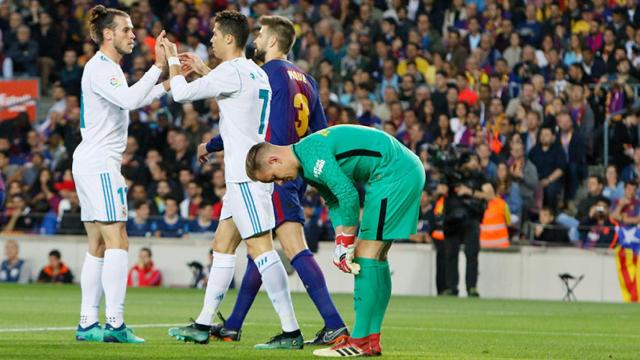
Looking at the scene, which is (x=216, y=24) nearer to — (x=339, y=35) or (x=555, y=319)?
(x=555, y=319)

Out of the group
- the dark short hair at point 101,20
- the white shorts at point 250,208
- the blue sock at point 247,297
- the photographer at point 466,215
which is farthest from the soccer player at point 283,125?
the photographer at point 466,215

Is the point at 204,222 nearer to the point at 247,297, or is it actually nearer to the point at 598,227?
the point at 598,227

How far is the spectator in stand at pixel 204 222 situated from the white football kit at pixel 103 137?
1246 centimetres

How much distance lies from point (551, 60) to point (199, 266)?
22.4ft

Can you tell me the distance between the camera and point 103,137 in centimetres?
1080

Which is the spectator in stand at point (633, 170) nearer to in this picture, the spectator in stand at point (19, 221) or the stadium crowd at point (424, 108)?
the stadium crowd at point (424, 108)

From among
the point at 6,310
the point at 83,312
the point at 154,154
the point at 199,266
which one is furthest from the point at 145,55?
the point at 83,312

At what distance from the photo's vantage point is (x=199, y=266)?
23500 millimetres

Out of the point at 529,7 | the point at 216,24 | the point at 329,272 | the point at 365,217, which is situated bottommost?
the point at 329,272

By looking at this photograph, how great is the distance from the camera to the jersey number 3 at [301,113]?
1103cm

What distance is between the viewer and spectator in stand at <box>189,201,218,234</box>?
23391mm

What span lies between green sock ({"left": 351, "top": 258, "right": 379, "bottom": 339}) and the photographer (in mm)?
12339

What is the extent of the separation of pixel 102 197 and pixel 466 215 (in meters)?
11.7

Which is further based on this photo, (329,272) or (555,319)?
(329,272)
